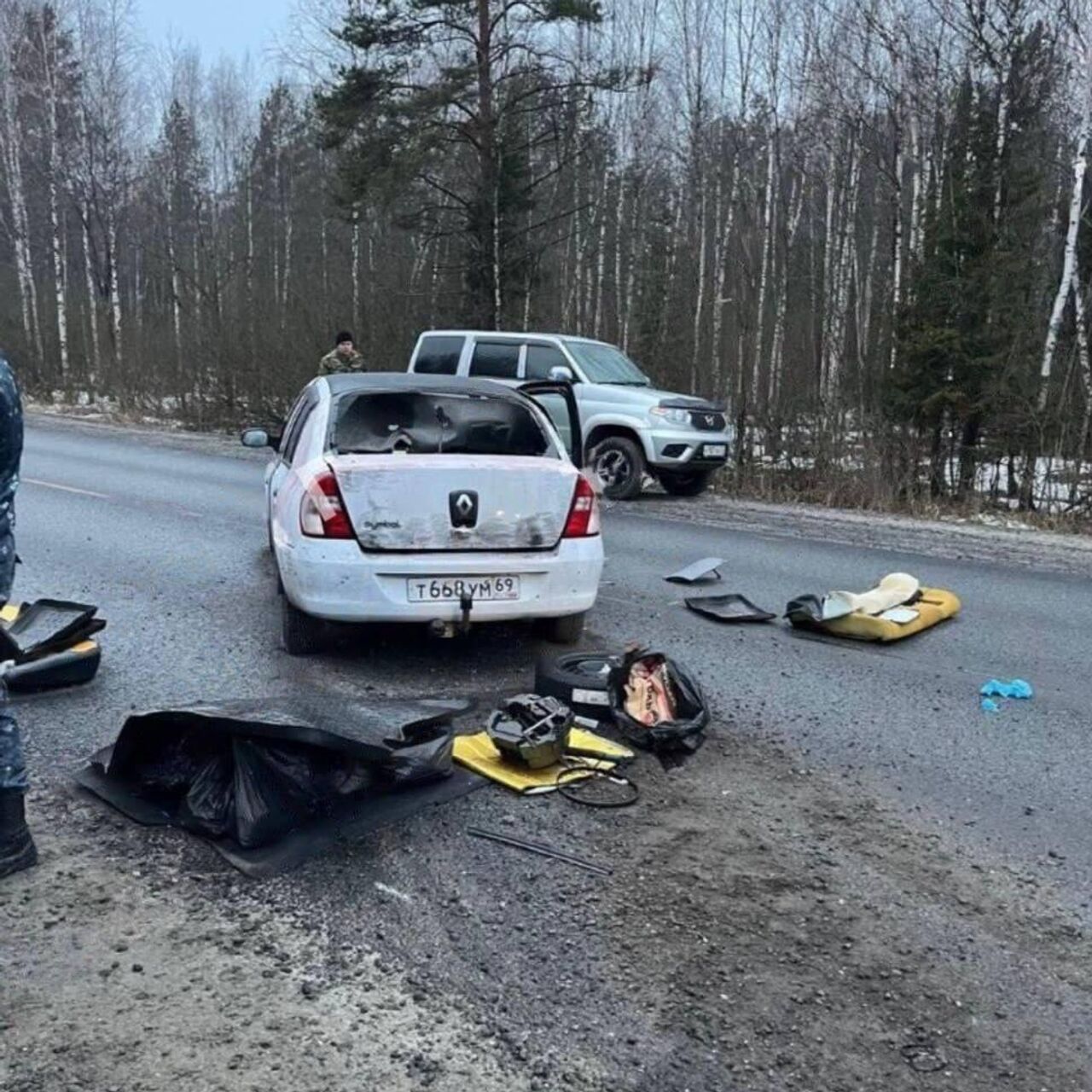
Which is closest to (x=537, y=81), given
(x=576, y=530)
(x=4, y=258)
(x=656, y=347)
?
(x=656, y=347)

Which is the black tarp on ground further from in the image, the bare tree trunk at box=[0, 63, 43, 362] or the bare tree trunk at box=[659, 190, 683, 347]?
the bare tree trunk at box=[0, 63, 43, 362]

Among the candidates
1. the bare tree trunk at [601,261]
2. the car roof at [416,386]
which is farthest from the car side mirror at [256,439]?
the bare tree trunk at [601,261]

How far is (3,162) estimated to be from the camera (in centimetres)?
3591

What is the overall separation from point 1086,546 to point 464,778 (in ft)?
32.0

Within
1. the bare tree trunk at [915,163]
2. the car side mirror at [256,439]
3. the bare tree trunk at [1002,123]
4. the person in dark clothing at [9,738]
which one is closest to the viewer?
the person in dark clothing at [9,738]

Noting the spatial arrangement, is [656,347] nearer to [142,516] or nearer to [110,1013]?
[142,516]

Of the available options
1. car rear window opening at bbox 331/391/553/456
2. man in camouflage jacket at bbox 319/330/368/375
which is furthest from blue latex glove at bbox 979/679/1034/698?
man in camouflage jacket at bbox 319/330/368/375

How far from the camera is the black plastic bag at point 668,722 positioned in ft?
15.8

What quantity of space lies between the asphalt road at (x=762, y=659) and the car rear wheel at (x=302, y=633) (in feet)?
0.33

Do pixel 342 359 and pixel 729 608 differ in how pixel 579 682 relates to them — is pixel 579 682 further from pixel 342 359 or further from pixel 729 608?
pixel 342 359

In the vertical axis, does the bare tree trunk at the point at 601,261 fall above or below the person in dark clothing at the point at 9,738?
above

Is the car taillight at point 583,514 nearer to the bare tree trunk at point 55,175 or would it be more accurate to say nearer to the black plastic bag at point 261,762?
the black plastic bag at point 261,762

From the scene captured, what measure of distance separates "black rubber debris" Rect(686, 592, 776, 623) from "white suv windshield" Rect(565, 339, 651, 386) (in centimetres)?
700

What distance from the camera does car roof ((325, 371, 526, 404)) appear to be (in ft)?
21.7
